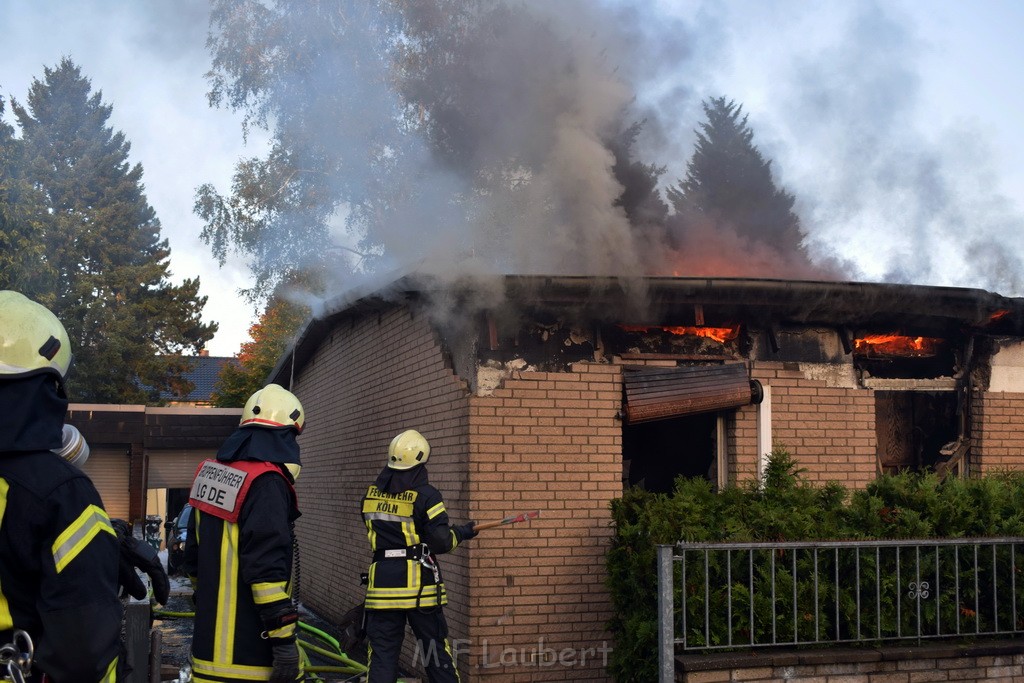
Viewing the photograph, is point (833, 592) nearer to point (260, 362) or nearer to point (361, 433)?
point (361, 433)

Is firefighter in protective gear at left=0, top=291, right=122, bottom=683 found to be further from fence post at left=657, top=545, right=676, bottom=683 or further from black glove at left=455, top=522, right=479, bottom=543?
black glove at left=455, top=522, right=479, bottom=543

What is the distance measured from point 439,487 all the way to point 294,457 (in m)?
3.64

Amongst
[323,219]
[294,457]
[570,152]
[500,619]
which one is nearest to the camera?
[294,457]

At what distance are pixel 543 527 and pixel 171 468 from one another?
1741 cm

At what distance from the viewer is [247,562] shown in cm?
437

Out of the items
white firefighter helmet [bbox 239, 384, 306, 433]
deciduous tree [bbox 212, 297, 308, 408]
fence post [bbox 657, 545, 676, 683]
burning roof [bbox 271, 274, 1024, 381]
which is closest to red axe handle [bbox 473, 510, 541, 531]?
burning roof [bbox 271, 274, 1024, 381]

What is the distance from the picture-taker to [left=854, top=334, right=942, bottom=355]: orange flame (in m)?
8.89

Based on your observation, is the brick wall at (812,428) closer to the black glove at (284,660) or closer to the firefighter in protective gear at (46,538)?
the black glove at (284,660)

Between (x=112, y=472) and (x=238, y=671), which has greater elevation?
(x=238, y=671)

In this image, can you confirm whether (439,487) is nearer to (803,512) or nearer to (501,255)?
(501,255)

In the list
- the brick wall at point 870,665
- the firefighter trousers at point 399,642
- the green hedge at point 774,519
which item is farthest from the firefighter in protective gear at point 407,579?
the brick wall at point 870,665

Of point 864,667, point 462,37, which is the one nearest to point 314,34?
point 462,37

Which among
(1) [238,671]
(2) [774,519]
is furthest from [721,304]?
(1) [238,671]

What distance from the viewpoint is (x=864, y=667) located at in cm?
598
